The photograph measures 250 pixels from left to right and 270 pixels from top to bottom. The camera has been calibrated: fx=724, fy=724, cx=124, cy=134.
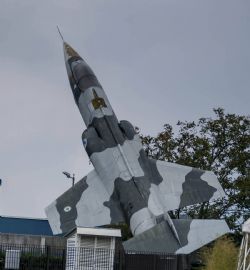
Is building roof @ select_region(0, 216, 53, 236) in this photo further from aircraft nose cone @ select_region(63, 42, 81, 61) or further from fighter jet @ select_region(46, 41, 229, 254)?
aircraft nose cone @ select_region(63, 42, 81, 61)

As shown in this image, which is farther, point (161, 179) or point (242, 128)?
point (242, 128)

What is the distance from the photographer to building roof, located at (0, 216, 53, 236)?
52281mm

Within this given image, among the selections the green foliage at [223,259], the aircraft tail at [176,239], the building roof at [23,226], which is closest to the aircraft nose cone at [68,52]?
the aircraft tail at [176,239]

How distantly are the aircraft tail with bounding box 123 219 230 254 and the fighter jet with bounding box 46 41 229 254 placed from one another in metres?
0.20

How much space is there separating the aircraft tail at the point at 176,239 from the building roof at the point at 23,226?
19.8 metres

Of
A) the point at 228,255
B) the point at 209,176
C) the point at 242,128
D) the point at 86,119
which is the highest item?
the point at 242,128

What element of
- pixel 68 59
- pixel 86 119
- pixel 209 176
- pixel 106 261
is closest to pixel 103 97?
pixel 86 119

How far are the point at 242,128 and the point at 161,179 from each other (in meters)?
14.8

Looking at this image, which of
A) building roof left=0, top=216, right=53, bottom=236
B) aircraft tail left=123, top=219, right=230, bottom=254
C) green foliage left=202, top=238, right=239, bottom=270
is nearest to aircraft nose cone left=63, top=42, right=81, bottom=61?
aircraft tail left=123, top=219, right=230, bottom=254

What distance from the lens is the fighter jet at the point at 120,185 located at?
118 ft

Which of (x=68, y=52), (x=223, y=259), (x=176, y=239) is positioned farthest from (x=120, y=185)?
(x=68, y=52)

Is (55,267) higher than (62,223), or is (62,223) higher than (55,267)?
(62,223)

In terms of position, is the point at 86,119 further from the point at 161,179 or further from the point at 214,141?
the point at 214,141

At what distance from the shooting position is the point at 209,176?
38812mm
